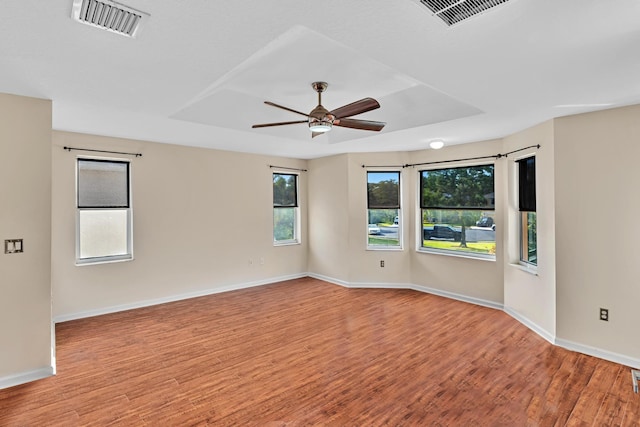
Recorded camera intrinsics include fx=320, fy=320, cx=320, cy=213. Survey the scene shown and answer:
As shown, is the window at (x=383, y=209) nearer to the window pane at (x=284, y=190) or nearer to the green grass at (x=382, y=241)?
the green grass at (x=382, y=241)

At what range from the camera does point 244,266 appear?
6.07 metres

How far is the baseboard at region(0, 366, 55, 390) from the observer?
2793mm

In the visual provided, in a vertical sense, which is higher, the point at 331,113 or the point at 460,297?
the point at 331,113

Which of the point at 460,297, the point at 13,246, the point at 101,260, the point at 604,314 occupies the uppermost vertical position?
the point at 13,246

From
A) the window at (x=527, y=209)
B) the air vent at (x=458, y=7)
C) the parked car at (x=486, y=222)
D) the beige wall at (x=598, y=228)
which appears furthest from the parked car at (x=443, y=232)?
the air vent at (x=458, y=7)

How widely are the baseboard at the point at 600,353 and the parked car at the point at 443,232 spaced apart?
2199 mm

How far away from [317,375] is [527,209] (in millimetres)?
3514

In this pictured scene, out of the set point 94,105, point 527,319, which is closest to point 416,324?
point 527,319

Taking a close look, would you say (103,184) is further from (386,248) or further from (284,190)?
(386,248)

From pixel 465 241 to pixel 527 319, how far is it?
5.04 ft

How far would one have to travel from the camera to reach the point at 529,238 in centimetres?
445

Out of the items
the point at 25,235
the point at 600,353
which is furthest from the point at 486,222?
the point at 25,235

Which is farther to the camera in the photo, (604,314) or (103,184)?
(103,184)

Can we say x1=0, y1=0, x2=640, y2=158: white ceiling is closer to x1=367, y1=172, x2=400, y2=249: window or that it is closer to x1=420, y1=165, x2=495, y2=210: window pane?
x1=420, y1=165, x2=495, y2=210: window pane
